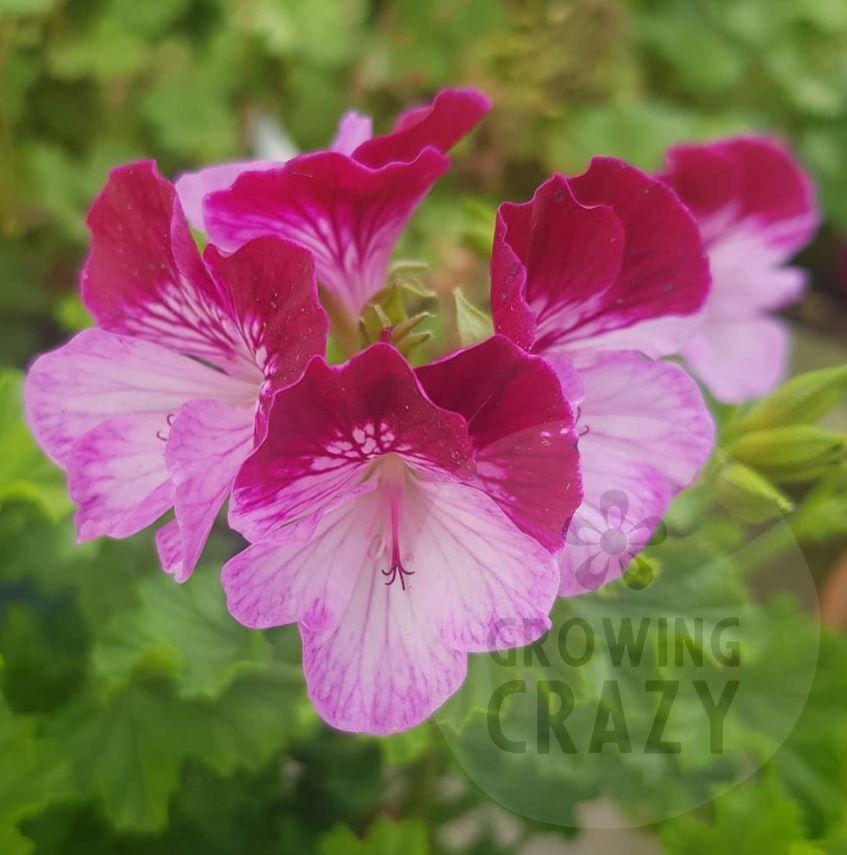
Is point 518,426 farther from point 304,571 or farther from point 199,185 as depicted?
point 199,185

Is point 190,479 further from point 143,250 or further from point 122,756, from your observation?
point 122,756

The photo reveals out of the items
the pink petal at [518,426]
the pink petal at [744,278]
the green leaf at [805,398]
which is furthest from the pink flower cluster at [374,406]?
the pink petal at [744,278]

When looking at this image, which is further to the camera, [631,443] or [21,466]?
[21,466]

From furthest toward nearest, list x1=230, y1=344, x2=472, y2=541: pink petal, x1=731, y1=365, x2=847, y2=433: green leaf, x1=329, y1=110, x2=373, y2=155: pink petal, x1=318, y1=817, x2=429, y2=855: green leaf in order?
x1=318, y1=817, x2=429, y2=855: green leaf
x1=731, y1=365, x2=847, y2=433: green leaf
x1=329, y1=110, x2=373, y2=155: pink petal
x1=230, y1=344, x2=472, y2=541: pink petal

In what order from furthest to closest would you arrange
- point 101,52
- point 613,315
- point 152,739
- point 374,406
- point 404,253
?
point 404,253, point 101,52, point 152,739, point 613,315, point 374,406

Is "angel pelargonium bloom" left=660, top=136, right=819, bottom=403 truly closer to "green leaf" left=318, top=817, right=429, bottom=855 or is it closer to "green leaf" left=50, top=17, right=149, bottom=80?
"green leaf" left=318, top=817, right=429, bottom=855

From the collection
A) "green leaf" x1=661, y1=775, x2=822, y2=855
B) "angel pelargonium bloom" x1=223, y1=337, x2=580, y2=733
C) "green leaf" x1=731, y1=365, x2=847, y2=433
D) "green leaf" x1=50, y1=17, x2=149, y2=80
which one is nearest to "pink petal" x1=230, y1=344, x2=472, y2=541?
"angel pelargonium bloom" x1=223, y1=337, x2=580, y2=733

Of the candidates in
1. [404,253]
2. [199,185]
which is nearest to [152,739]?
[199,185]

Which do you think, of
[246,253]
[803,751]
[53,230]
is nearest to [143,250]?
[246,253]

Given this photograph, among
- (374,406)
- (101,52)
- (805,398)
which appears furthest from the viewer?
(101,52)
